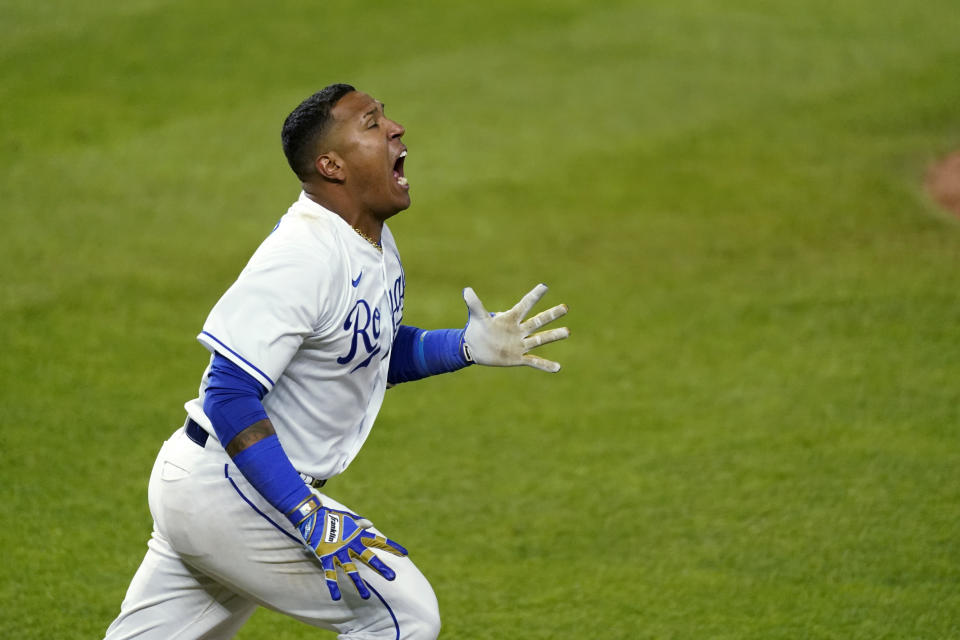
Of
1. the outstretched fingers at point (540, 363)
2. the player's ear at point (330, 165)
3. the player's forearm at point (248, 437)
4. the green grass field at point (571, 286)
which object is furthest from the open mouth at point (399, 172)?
the green grass field at point (571, 286)

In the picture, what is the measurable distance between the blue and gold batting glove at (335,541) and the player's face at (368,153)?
0.86 m

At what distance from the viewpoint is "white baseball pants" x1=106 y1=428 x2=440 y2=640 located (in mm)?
3096

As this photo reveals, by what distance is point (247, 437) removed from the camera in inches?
115

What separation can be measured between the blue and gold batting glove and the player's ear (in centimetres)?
89

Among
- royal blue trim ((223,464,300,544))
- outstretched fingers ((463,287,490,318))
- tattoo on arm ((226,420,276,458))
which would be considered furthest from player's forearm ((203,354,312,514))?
outstretched fingers ((463,287,490,318))

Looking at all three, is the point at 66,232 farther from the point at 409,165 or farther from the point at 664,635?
the point at 664,635

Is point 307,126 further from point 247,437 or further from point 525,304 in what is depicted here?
point 247,437

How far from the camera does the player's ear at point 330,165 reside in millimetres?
3289

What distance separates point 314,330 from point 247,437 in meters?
0.34

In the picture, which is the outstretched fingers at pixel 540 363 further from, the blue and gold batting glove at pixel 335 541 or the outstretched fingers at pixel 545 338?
the blue and gold batting glove at pixel 335 541

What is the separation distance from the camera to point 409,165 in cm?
966

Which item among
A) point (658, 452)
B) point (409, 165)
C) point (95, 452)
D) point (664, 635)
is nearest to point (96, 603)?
point (95, 452)

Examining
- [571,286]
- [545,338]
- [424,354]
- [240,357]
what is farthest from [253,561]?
[571,286]

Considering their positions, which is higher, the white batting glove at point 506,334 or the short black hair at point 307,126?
the short black hair at point 307,126
